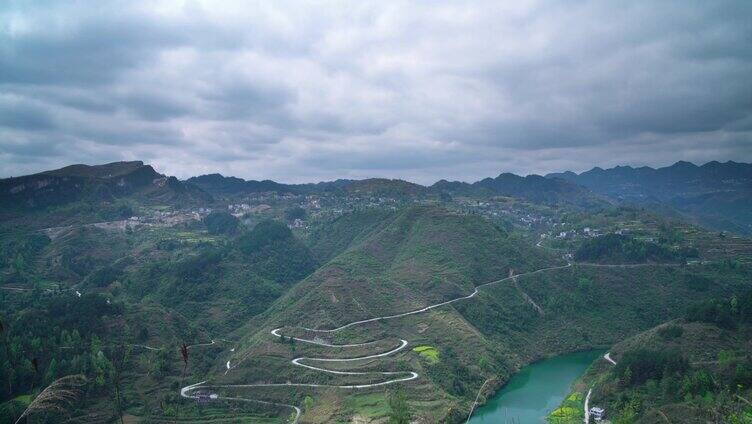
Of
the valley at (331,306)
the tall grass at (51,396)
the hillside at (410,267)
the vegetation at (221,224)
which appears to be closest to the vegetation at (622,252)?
the valley at (331,306)

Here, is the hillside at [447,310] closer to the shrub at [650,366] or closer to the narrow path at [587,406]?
the narrow path at [587,406]

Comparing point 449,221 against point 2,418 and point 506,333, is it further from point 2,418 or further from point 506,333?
point 2,418

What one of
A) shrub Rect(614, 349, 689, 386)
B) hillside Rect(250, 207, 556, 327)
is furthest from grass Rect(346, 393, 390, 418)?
shrub Rect(614, 349, 689, 386)

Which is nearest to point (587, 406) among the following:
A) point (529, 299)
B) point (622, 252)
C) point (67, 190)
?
point (529, 299)

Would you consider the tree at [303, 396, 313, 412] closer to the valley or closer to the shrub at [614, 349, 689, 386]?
the valley

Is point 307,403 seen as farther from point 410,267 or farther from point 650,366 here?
point 410,267
